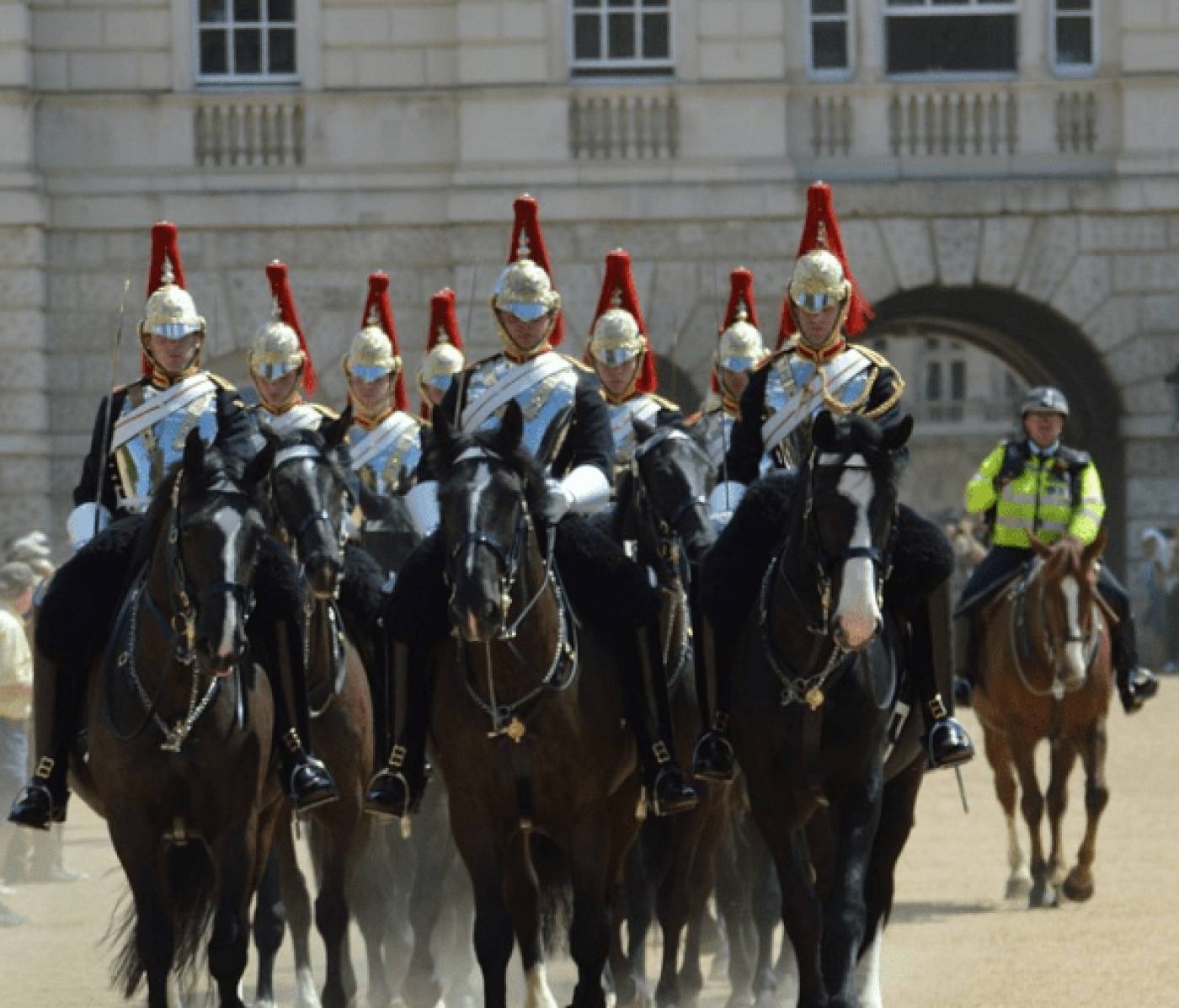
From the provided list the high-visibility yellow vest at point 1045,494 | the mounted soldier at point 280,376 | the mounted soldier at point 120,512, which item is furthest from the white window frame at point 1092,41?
the mounted soldier at point 120,512

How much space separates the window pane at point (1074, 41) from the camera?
28562 millimetres

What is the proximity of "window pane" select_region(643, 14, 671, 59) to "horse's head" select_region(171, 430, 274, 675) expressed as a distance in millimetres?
18047

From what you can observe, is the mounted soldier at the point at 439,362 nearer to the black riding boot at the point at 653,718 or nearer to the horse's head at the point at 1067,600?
the horse's head at the point at 1067,600

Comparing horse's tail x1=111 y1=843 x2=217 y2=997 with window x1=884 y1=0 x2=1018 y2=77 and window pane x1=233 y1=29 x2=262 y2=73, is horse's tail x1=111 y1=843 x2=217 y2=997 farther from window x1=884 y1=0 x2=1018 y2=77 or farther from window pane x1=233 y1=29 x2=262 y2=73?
window x1=884 y1=0 x2=1018 y2=77

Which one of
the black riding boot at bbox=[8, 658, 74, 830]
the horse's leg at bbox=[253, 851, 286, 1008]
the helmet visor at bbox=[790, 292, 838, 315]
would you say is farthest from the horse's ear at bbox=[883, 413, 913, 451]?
the horse's leg at bbox=[253, 851, 286, 1008]

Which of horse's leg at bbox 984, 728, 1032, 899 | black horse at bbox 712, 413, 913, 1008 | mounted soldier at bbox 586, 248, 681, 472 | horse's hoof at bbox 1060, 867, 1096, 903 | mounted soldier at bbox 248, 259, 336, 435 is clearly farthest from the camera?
horse's leg at bbox 984, 728, 1032, 899

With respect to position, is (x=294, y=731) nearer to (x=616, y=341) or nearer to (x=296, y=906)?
(x=296, y=906)

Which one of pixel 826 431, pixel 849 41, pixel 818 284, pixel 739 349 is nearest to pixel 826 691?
pixel 826 431

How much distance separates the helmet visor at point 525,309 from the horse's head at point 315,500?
0.71 m

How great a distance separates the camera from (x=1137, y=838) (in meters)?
19.4

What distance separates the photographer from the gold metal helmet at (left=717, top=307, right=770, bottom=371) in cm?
1521

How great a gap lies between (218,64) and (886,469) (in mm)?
18872

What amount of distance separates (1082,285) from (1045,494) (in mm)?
11626

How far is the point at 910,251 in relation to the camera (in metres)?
28.2
